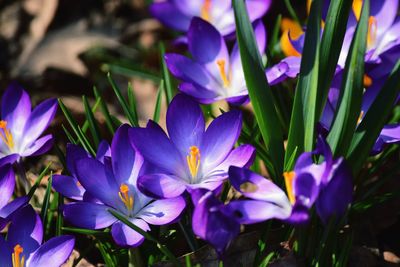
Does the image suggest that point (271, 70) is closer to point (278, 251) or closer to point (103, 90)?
point (278, 251)

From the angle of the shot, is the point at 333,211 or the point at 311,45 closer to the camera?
the point at 333,211

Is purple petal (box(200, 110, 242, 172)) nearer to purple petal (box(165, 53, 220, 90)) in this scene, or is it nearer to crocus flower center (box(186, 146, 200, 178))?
crocus flower center (box(186, 146, 200, 178))

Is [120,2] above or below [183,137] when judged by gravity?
below

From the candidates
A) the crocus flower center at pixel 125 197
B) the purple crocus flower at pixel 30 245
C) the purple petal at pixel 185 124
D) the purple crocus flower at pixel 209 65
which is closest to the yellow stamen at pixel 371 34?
the purple crocus flower at pixel 209 65

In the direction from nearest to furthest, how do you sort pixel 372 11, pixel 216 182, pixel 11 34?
pixel 216 182
pixel 372 11
pixel 11 34

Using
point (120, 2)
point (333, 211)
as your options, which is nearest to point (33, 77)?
point (120, 2)

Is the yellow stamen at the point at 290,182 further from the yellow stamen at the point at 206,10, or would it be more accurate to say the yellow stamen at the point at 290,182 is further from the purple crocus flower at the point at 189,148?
the yellow stamen at the point at 206,10

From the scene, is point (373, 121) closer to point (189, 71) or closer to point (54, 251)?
point (189, 71)

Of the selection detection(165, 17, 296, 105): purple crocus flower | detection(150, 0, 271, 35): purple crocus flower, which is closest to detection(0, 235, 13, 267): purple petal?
detection(165, 17, 296, 105): purple crocus flower
